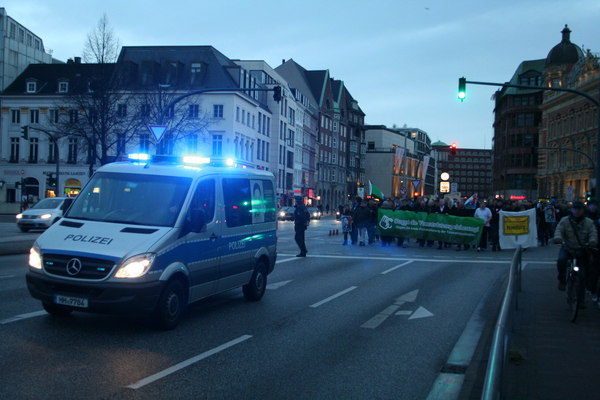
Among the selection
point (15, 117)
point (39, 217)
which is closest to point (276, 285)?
point (39, 217)

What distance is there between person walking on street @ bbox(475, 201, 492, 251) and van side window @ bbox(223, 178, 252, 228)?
1664 cm

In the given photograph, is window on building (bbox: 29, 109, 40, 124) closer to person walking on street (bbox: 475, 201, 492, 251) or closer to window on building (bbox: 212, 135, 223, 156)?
window on building (bbox: 212, 135, 223, 156)

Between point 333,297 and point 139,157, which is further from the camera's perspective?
point 333,297

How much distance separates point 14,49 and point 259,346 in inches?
3281

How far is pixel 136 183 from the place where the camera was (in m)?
9.21

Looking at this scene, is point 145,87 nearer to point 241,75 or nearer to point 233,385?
point 241,75

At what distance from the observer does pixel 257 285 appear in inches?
449

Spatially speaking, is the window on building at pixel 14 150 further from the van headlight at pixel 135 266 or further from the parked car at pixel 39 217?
the van headlight at pixel 135 266

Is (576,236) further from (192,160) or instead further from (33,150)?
(33,150)

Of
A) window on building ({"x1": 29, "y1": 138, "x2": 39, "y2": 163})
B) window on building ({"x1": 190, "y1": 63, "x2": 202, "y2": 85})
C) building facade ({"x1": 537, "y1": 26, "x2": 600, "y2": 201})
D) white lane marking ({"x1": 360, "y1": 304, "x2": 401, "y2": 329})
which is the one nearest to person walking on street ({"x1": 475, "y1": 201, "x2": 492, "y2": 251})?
white lane marking ({"x1": 360, "y1": 304, "x2": 401, "y2": 329})

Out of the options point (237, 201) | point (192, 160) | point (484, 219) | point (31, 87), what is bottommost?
point (484, 219)

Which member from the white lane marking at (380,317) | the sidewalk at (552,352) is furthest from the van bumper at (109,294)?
the sidewalk at (552,352)

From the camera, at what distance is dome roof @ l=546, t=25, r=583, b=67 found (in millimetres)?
86062

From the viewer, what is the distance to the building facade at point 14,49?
78250mm
